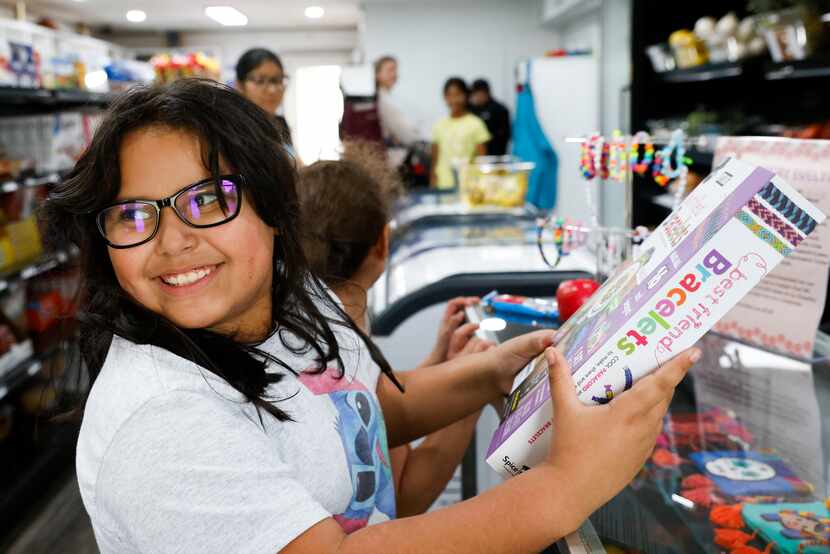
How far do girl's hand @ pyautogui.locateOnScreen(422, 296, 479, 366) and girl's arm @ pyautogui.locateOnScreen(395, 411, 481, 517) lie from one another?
160 mm

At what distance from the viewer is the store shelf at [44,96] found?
380 centimetres

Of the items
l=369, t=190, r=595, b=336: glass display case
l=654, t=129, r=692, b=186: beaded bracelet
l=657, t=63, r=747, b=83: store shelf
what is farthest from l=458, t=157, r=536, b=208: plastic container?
→ l=654, t=129, r=692, b=186: beaded bracelet

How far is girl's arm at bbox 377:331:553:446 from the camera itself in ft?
4.47

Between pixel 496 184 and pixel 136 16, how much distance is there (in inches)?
473

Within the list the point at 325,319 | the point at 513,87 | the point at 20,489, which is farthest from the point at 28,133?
the point at 513,87

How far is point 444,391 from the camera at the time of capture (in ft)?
4.67

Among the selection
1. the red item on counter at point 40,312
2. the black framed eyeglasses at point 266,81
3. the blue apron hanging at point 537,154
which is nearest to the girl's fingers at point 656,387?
the black framed eyeglasses at point 266,81

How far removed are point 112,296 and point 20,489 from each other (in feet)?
9.79

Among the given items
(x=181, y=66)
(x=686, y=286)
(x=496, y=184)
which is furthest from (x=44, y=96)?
(x=686, y=286)

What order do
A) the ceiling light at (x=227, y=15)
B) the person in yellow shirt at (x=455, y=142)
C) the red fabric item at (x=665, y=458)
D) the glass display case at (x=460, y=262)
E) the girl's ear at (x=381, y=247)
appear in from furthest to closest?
1. the ceiling light at (x=227, y=15)
2. the person in yellow shirt at (x=455, y=142)
3. the glass display case at (x=460, y=262)
4. the girl's ear at (x=381, y=247)
5. the red fabric item at (x=665, y=458)

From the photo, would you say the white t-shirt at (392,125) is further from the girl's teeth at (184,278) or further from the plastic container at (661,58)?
the girl's teeth at (184,278)

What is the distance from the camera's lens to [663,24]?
581 centimetres

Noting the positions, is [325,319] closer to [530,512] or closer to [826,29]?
[530,512]

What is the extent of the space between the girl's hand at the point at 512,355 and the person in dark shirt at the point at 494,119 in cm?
829
